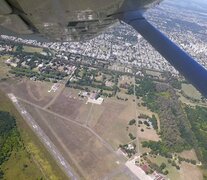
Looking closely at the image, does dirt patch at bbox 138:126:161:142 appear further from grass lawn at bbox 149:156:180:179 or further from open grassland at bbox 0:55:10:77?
open grassland at bbox 0:55:10:77

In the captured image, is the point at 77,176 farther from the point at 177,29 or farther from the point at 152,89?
the point at 177,29

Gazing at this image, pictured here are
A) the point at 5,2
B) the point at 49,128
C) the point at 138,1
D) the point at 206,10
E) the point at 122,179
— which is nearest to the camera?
the point at 5,2

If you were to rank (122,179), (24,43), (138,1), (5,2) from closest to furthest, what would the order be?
(5,2) → (138,1) → (122,179) → (24,43)

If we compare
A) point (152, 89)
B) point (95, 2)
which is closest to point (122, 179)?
point (152, 89)

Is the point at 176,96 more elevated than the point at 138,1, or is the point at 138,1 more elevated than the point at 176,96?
the point at 138,1

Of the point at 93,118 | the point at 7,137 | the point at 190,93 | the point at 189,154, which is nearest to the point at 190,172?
the point at 189,154

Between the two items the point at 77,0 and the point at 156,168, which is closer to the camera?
the point at 77,0

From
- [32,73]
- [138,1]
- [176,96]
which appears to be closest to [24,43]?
[32,73]

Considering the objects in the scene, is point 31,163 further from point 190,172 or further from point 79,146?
point 190,172

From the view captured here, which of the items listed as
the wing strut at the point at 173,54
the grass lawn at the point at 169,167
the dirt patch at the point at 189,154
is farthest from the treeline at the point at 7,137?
the wing strut at the point at 173,54
